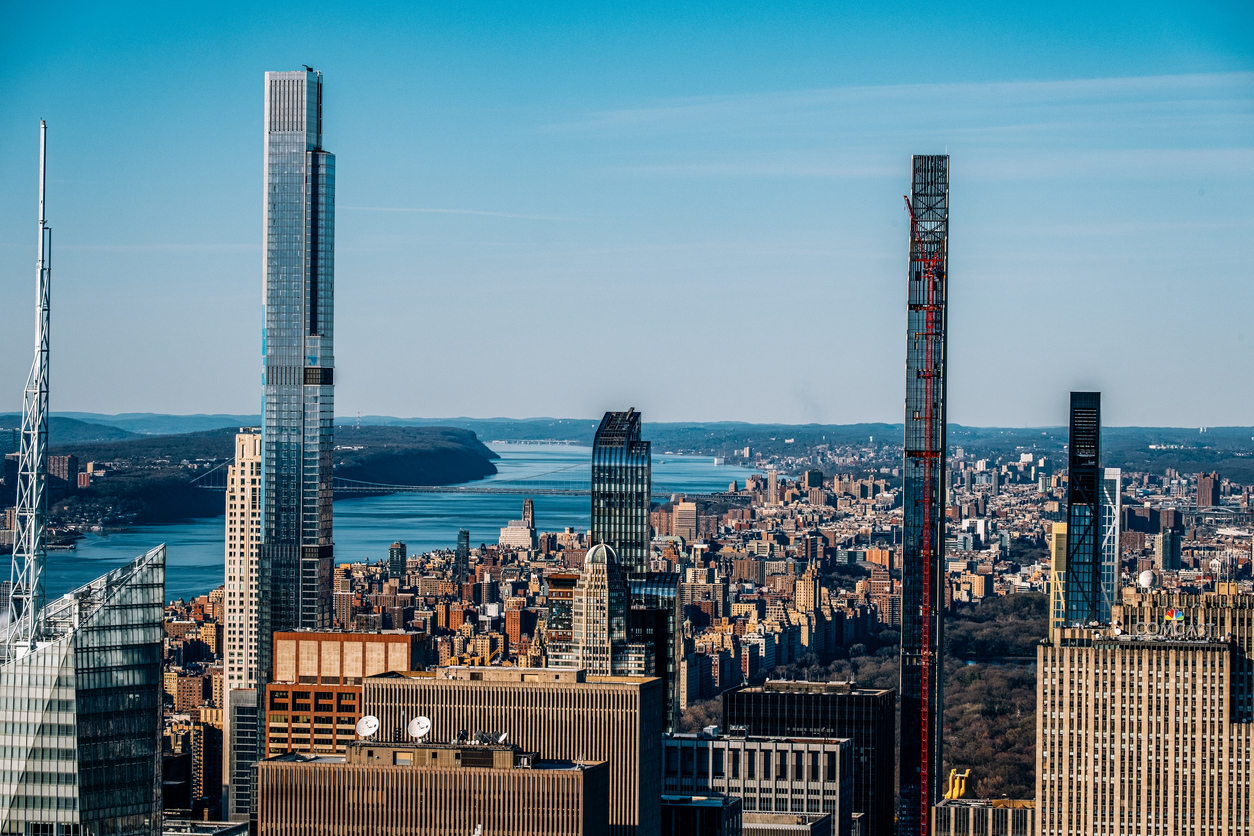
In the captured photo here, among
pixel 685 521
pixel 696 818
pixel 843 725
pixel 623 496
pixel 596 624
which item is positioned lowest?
pixel 843 725

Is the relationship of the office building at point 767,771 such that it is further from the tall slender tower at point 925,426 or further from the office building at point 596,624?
the tall slender tower at point 925,426

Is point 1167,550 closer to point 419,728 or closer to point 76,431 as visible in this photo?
point 76,431

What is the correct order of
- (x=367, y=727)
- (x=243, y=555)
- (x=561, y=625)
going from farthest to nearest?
(x=243, y=555), (x=561, y=625), (x=367, y=727)

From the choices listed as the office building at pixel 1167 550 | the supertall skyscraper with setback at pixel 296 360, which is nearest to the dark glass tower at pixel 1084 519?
the office building at pixel 1167 550

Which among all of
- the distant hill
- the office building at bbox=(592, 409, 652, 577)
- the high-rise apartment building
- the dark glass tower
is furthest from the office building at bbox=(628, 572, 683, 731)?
the distant hill

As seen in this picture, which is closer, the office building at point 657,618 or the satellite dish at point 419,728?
the satellite dish at point 419,728

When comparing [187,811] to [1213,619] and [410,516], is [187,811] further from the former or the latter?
[410,516]

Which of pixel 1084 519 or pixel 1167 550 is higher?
pixel 1084 519

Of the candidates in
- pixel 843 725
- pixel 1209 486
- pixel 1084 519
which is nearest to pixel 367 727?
pixel 843 725
